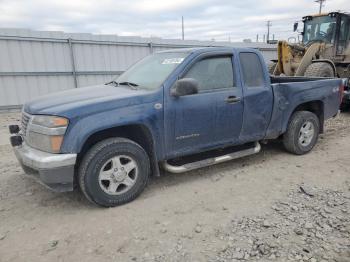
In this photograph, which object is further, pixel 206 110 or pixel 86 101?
pixel 206 110

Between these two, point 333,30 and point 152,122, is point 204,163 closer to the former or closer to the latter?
point 152,122

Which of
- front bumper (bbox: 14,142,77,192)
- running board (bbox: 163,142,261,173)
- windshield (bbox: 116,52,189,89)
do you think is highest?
windshield (bbox: 116,52,189,89)

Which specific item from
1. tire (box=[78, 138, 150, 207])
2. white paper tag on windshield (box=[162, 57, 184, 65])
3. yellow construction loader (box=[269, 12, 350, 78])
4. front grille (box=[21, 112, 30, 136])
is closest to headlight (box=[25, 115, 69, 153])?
front grille (box=[21, 112, 30, 136])

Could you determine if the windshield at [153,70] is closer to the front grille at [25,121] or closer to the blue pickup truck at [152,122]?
the blue pickup truck at [152,122]

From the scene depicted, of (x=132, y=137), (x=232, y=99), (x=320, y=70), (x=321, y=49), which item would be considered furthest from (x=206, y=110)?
(x=321, y=49)

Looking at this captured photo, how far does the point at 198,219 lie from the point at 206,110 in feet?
4.87

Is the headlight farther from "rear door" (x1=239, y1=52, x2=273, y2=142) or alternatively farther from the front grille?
"rear door" (x1=239, y1=52, x2=273, y2=142)

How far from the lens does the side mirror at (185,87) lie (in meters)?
3.91

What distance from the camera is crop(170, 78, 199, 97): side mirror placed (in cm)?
391

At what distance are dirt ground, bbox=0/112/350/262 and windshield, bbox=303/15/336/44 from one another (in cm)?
740

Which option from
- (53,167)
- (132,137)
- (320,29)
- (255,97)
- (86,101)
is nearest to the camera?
(53,167)

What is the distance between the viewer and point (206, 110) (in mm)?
4297

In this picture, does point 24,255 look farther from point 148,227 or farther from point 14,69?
point 14,69

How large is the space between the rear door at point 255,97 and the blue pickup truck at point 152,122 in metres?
0.02
